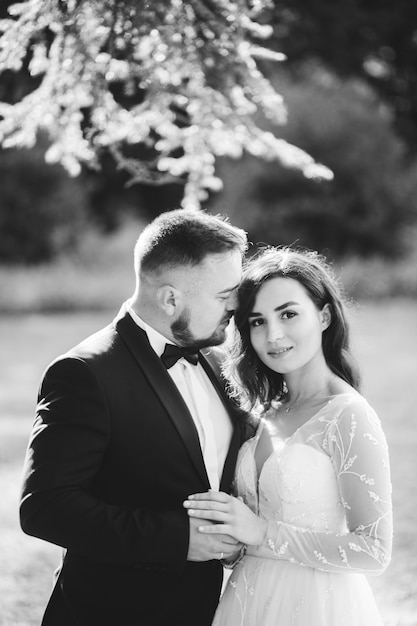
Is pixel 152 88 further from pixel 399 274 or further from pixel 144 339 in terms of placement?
pixel 399 274

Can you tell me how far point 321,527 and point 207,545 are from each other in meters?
0.44

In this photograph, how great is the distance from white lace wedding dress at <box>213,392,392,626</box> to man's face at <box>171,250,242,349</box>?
0.53 meters

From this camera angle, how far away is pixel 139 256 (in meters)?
3.02

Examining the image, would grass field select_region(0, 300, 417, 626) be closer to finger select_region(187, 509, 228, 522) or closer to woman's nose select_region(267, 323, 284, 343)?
woman's nose select_region(267, 323, 284, 343)

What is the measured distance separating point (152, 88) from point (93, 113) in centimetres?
37

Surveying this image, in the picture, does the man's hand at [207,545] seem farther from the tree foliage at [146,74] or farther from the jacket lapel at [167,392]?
the tree foliage at [146,74]

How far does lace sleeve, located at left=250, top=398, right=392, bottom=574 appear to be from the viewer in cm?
269

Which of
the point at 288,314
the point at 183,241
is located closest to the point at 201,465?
the point at 288,314

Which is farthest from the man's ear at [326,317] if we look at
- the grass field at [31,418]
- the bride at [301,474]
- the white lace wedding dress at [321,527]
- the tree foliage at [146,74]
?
the tree foliage at [146,74]

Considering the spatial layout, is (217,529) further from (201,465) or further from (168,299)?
(168,299)

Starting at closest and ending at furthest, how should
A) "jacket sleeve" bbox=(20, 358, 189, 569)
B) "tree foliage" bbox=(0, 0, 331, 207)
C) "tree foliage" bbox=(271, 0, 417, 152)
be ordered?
1. "jacket sleeve" bbox=(20, 358, 189, 569)
2. "tree foliage" bbox=(0, 0, 331, 207)
3. "tree foliage" bbox=(271, 0, 417, 152)

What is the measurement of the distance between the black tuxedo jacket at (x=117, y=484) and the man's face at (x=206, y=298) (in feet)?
0.57

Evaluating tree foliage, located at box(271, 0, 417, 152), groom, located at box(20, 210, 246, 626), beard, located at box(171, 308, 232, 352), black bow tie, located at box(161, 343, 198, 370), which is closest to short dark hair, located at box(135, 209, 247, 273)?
groom, located at box(20, 210, 246, 626)

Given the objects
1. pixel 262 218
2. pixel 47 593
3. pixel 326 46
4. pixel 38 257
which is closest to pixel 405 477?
pixel 47 593
